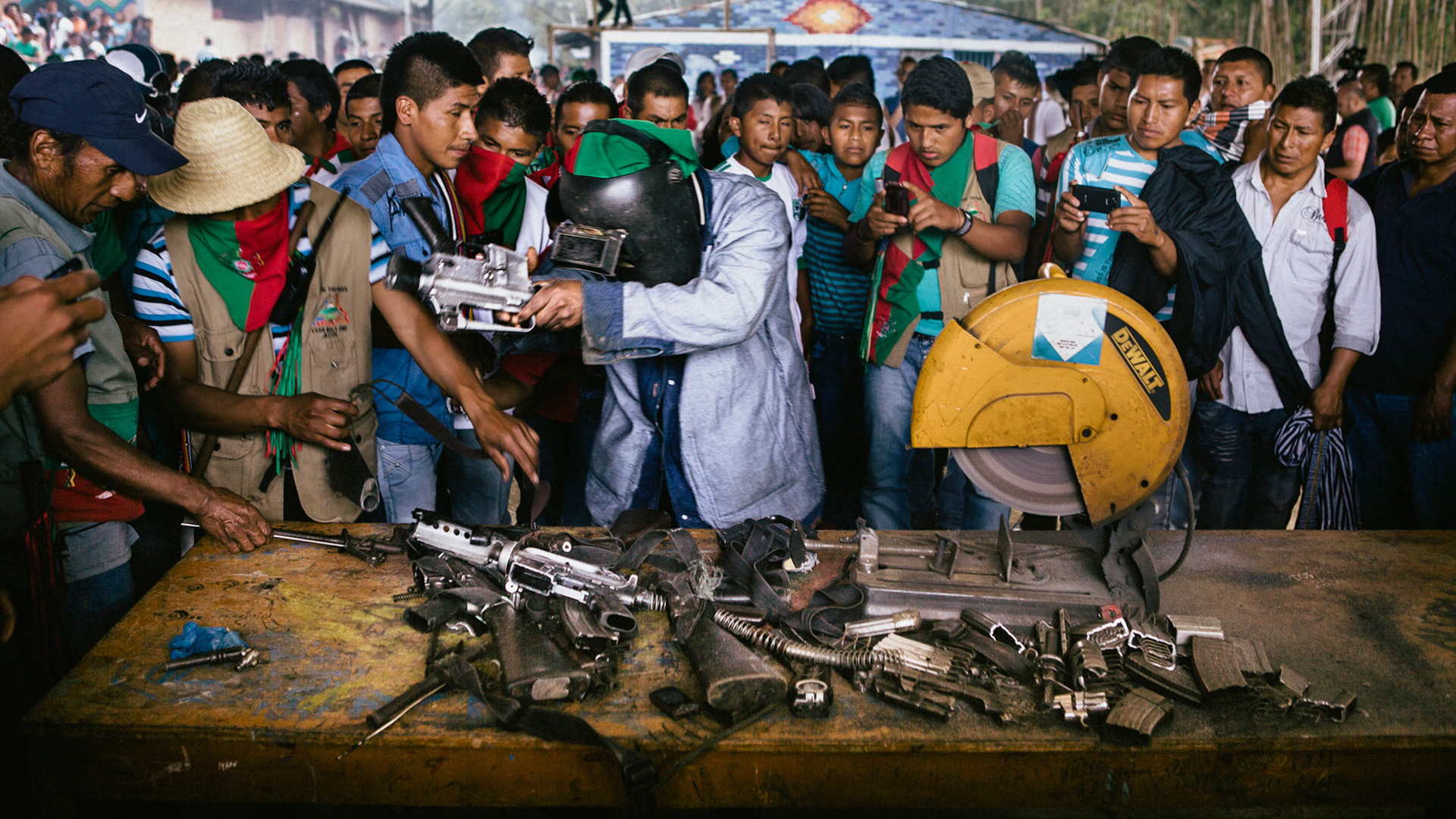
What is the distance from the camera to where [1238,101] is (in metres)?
4.73

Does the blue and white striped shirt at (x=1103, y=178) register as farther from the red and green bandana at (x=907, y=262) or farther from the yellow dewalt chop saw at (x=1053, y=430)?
the yellow dewalt chop saw at (x=1053, y=430)

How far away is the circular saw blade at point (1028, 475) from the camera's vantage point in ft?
6.72

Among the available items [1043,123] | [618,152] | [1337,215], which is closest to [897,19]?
[1043,123]

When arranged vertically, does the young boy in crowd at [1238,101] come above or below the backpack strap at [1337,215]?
above

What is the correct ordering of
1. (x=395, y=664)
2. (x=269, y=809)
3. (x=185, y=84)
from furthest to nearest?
(x=185, y=84) < (x=269, y=809) < (x=395, y=664)

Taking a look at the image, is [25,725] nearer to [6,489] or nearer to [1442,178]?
[6,489]

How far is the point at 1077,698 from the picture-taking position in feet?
5.51

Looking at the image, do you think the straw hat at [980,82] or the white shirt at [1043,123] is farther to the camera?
the white shirt at [1043,123]

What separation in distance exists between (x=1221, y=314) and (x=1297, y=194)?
59cm

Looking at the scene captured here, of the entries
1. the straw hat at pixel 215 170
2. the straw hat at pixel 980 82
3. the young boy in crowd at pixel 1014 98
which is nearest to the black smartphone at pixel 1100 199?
the straw hat at pixel 215 170

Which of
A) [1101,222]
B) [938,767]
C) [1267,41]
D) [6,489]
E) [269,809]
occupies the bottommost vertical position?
[269,809]

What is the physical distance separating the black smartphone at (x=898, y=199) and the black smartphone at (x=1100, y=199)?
0.56 metres

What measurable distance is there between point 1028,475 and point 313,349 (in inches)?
74.4

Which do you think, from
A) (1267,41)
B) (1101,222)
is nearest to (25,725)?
(1101,222)
